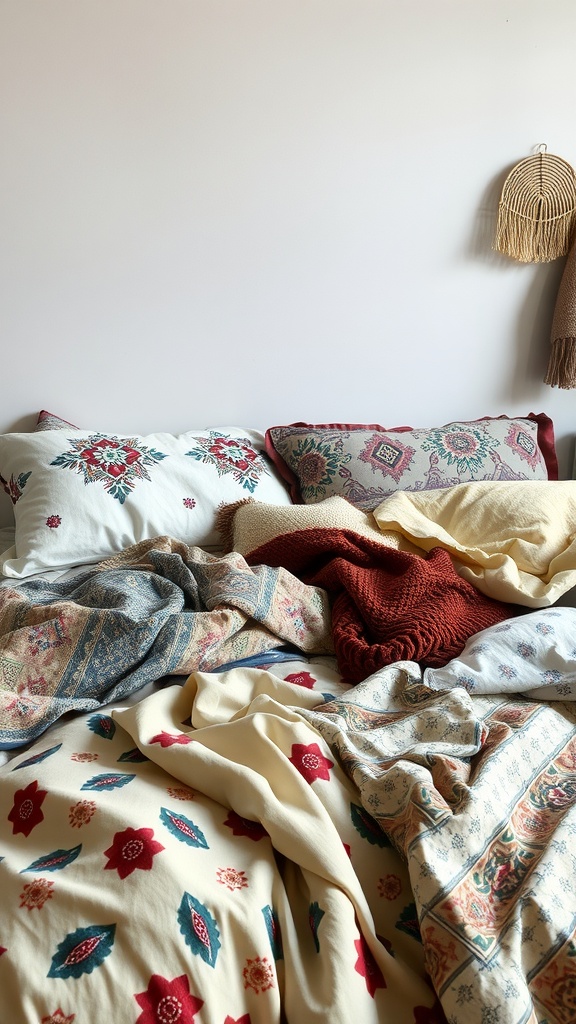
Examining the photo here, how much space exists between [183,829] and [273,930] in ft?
0.40

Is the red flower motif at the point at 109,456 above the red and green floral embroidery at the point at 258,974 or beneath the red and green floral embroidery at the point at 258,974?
above

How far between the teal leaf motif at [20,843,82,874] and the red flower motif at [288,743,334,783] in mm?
235

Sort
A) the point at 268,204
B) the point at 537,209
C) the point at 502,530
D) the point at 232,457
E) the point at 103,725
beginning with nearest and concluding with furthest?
the point at 103,725, the point at 502,530, the point at 232,457, the point at 268,204, the point at 537,209

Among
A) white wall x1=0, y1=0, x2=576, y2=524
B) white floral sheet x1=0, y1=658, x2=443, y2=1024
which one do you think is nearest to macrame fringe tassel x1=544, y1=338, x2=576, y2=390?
white wall x1=0, y1=0, x2=576, y2=524

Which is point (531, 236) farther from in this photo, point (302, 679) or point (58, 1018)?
point (58, 1018)

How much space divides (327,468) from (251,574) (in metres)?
0.57

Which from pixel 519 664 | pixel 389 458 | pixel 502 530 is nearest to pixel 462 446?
pixel 389 458

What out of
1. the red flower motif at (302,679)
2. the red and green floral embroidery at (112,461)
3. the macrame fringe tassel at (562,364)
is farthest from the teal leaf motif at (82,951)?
the macrame fringe tassel at (562,364)

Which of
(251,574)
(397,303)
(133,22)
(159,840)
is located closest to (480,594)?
(251,574)

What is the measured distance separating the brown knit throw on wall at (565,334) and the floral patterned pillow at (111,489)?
96 cm

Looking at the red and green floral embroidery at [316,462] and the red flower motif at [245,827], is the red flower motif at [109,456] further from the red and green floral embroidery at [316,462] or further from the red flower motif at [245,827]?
the red flower motif at [245,827]

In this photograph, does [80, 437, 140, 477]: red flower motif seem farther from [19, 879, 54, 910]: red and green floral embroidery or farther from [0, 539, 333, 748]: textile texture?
[19, 879, 54, 910]: red and green floral embroidery

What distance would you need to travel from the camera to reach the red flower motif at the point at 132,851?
2.25ft

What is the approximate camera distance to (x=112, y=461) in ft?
5.53
